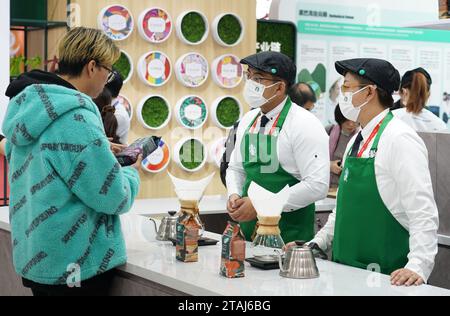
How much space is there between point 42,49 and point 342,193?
326 cm

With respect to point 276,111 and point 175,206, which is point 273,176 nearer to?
point 276,111

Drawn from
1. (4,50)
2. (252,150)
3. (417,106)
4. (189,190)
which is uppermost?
(4,50)

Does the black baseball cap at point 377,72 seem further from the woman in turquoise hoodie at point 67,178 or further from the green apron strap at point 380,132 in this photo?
the woman in turquoise hoodie at point 67,178

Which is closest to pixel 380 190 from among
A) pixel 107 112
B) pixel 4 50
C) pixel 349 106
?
pixel 349 106

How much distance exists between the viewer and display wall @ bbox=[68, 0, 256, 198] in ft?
17.8

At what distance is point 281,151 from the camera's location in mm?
3504

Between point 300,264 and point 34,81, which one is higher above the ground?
point 34,81

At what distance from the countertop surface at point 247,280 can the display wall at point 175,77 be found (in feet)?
8.50

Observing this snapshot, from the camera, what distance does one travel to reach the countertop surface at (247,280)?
7.63 ft

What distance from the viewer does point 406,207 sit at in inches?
106

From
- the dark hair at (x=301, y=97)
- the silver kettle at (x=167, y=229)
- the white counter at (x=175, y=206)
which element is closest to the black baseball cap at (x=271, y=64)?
the silver kettle at (x=167, y=229)

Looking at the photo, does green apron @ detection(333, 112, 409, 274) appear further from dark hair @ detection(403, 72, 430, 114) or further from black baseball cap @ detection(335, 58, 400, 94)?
dark hair @ detection(403, 72, 430, 114)

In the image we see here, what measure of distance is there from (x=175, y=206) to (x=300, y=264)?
250cm
